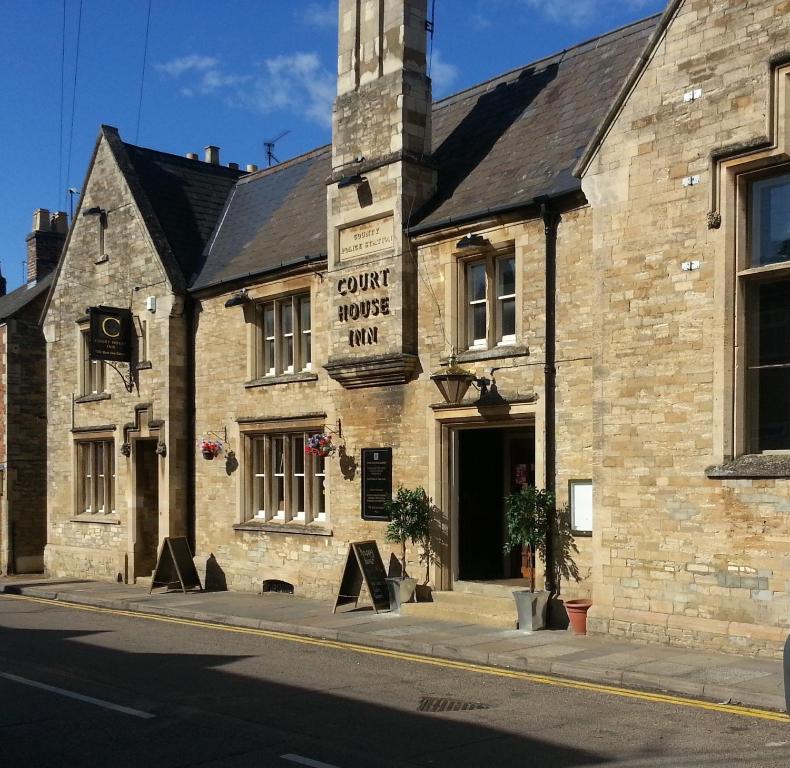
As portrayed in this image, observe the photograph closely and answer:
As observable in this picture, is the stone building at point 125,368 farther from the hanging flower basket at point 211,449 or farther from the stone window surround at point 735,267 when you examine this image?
the stone window surround at point 735,267

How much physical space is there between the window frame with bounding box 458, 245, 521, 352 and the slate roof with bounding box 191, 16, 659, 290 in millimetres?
752

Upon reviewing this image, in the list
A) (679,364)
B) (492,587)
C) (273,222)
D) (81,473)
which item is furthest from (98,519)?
(679,364)

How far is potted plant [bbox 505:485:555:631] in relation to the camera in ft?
45.9

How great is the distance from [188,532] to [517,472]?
832cm

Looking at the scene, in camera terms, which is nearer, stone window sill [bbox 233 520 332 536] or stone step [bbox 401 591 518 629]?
stone step [bbox 401 591 518 629]

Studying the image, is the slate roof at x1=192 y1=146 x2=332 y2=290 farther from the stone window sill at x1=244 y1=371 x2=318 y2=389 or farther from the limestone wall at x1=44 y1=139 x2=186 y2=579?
the stone window sill at x1=244 y1=371 x2=318 y2=389

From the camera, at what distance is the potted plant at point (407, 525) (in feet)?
53.0

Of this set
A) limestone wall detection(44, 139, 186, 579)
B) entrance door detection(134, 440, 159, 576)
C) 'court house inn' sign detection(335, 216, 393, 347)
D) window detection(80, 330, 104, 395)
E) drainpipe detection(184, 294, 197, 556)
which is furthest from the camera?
window detection(80, 330, 104, 395)

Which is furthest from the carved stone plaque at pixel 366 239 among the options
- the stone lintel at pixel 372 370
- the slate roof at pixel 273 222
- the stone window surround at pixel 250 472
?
the stone window surround at pixel 250 472

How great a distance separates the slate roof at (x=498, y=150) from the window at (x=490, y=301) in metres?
0.88

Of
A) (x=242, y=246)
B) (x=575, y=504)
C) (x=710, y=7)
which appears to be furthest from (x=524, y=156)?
(x=242, y=246)

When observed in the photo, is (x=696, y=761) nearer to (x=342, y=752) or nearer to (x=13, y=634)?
(x=342, y=752)

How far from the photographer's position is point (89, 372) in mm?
25172

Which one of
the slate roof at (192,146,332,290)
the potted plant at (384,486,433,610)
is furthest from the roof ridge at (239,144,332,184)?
the potted plant at (384,486,433,610)
